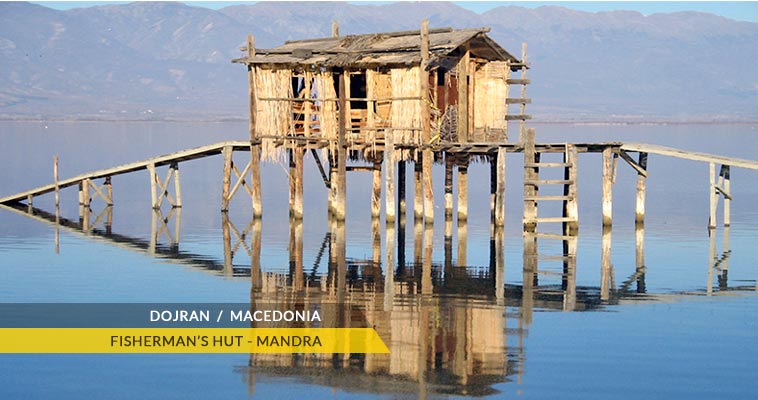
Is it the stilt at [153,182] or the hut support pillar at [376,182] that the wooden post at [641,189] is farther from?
the stilt at [153,182]

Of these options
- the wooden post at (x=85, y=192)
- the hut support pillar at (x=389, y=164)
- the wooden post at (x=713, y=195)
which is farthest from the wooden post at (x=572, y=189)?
the wooden post at (x=85, y=192)

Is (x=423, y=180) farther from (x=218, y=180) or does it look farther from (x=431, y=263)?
(x=218, y=180)

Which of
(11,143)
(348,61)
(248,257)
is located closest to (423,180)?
(348,61)

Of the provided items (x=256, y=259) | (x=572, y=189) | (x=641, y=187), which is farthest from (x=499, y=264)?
(x=641, y=187)

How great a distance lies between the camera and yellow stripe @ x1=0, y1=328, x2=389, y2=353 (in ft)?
59.9

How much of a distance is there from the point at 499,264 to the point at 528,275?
5.84 ft

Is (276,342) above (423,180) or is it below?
below

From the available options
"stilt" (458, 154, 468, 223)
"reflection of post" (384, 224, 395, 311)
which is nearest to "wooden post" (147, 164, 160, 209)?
"stilt" (458, 154, 468, 223)

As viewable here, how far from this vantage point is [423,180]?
33.0m

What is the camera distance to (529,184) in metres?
29.7

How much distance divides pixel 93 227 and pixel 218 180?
23297 mm

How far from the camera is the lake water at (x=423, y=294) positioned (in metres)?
16.5

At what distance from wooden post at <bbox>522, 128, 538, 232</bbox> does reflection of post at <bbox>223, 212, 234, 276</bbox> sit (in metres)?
7.29

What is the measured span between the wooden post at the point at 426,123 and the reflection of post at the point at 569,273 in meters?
3.95
